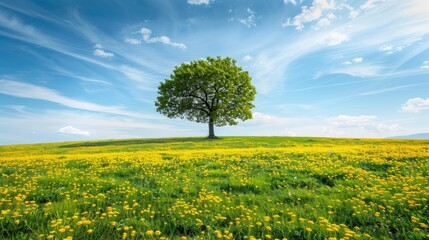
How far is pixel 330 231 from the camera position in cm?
528

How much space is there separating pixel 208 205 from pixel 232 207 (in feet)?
Answer: 2.32

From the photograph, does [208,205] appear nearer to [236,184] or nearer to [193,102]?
[236,184]

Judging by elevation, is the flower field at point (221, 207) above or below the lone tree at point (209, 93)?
below

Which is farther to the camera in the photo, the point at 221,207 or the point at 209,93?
the point at 209,93

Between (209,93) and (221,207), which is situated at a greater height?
(209,93)

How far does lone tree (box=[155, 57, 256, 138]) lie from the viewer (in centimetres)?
4719

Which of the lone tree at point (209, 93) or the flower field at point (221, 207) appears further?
the lone tree at point (209, 93)

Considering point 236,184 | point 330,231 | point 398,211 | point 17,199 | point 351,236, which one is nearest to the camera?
point 351,236

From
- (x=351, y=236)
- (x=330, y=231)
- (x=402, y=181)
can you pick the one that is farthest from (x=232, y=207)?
(x=402, y=181)

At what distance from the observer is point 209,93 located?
48719 mm

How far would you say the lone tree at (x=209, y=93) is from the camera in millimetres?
47188

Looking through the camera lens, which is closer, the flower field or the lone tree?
the flower field

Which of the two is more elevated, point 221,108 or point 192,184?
point 221,108

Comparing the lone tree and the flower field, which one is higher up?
the lone tree
